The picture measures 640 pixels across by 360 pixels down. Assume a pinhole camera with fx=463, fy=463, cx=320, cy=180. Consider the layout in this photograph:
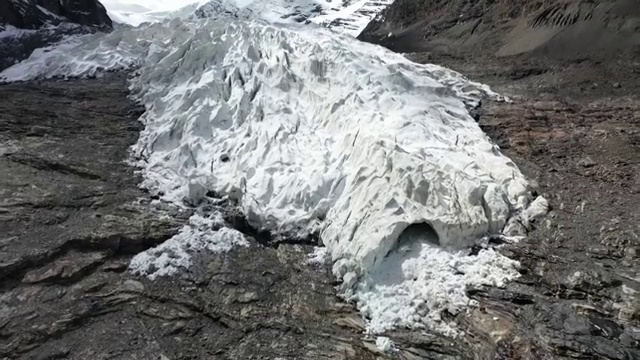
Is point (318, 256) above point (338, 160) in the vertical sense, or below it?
below

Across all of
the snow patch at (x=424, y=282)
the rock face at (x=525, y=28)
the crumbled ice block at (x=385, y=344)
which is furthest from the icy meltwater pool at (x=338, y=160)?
the rock face at (x=525, y=28)

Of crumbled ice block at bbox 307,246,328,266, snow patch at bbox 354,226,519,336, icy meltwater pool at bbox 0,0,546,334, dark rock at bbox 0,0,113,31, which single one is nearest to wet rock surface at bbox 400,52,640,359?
snow patch at bbox 354,226,519,336

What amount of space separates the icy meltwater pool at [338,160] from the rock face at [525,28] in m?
2.38

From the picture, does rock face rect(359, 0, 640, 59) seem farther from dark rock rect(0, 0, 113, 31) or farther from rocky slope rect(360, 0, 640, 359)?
dark rock rect(0, 0, 113, 31)

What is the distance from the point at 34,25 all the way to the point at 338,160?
12.8 meters

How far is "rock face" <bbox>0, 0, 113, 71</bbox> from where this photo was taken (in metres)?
13.0

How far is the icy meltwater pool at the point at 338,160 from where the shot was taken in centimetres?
548

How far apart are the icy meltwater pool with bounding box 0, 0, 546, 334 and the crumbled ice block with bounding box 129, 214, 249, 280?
0.02 meters

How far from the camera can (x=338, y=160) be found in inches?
289

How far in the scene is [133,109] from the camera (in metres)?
9.73

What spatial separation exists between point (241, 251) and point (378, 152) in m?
2.44

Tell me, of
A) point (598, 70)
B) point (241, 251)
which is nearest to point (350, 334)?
point (241, 251)

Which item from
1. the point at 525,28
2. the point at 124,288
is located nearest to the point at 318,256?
the point at 124,288

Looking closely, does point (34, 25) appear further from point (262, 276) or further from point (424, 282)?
point (424, 282)
